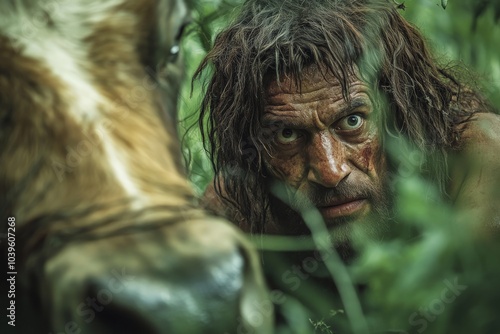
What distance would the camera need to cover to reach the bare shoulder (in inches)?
172

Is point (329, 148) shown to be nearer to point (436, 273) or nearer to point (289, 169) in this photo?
point (289, 169)

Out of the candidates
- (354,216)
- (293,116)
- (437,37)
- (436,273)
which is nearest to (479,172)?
(354,216)

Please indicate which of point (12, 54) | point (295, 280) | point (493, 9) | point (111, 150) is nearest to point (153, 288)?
point (111, 150)

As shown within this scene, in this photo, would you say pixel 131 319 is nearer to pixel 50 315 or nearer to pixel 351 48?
pixel 50 315

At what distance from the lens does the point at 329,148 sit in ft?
14.7

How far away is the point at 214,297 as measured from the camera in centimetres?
223

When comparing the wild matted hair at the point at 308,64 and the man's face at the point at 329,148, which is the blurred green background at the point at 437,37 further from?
the man's face at the point at 329,148

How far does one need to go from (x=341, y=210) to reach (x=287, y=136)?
1.38 ft

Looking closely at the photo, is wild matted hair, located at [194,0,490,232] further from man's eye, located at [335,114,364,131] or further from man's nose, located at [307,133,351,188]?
man's nose, located at [307,133,351,188]

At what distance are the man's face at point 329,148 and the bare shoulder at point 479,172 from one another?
1.09 feet

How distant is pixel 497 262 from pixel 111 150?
104 cm

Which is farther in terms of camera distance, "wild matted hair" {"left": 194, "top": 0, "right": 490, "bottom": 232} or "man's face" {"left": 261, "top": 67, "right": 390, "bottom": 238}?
"wild matted hair" {"left": 194, "top": 0, "right": 490, "bottom": 232}

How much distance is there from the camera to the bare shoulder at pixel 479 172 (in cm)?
437

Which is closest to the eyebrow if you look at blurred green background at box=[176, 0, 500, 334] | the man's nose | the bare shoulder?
the man's nose
